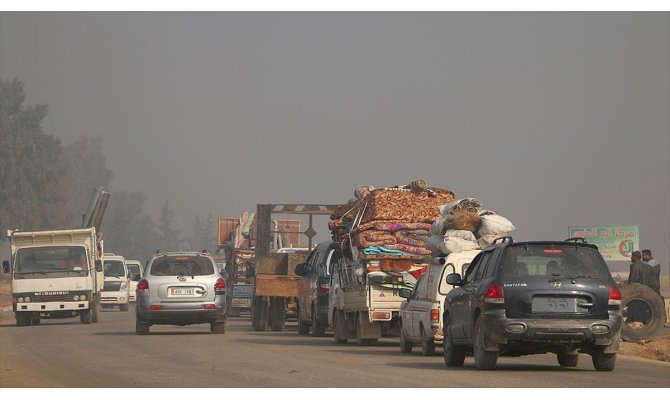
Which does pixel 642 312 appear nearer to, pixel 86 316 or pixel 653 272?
pixel 653 272

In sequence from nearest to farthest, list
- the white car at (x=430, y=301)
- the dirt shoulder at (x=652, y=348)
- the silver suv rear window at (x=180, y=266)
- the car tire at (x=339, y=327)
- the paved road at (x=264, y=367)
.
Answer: the paved road at (x=264, y=367), the white car at (x=430, y=301), the dirt shoulder at (x=652, y=348), the car tire at (x=339, y=327), the silver suv rear window at (x=180, y=266)

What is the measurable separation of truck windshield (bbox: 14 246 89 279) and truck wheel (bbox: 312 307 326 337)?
39.6 ft

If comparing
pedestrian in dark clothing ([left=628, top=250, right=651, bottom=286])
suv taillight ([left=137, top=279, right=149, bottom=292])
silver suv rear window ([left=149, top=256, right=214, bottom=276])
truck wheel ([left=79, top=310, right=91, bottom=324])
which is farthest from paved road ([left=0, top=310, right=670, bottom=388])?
truck wheel ([left=79, top=310, right=91, bottom=324])

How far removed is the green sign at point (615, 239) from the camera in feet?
236

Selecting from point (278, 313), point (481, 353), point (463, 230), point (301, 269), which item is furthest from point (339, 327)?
point (481, 353)

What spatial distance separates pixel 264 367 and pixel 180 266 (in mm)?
12065

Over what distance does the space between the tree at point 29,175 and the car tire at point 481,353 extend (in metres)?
111

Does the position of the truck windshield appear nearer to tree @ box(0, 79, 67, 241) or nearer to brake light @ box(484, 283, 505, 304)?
brake light @ box(484, 283, 505, 304)

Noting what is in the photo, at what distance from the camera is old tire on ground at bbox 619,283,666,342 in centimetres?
2769

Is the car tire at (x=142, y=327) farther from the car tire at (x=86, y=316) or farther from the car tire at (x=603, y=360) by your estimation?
the car tire at (x=603, y=360)

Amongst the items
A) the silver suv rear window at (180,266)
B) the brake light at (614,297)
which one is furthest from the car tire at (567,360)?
the silver suv rear window at (180,266)

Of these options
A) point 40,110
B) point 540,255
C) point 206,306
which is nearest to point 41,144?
point 40,110

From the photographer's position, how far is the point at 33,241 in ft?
133

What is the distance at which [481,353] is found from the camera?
18.4m
